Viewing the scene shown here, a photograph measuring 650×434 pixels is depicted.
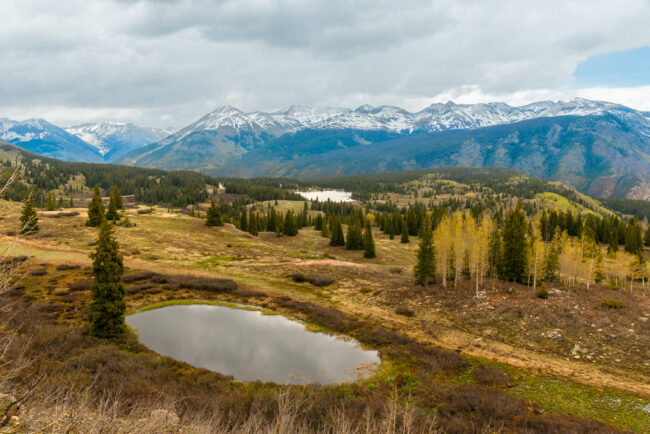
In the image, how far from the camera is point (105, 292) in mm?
27609

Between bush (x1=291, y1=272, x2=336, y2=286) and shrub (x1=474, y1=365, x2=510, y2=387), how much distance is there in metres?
28.9

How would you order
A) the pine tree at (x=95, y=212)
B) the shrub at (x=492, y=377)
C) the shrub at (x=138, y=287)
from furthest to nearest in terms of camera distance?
1. the pine tree at (x=95, y=212)
2. the shrub at (x=138, y=287)
3. the shrub at (x=492, y=377)

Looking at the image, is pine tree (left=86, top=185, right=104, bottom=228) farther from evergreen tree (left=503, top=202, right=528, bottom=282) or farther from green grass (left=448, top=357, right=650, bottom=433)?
evergreen tree (left=503, top=202, right=528, bottom=282)

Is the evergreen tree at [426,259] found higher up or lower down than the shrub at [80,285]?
higher up

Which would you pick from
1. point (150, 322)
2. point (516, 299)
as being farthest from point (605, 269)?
point (150, 322)

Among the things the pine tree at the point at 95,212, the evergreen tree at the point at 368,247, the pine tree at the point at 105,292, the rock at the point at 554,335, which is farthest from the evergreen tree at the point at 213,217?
the rock at the point at 554,335

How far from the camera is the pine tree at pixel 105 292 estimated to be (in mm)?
27391

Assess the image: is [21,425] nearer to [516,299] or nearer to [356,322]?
[356,322]

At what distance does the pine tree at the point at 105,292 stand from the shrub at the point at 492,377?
1144 inches

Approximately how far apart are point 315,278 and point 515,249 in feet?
96.4

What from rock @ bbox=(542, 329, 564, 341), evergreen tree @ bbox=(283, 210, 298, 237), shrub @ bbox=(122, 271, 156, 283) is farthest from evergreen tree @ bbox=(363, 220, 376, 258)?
rock @ bbox=(542, 329, 564, 341)

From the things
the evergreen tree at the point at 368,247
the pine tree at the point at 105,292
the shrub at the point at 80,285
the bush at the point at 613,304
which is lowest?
the evergreen tree at the point at 368,247

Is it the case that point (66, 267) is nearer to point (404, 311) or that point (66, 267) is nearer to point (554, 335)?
point (404, 311)

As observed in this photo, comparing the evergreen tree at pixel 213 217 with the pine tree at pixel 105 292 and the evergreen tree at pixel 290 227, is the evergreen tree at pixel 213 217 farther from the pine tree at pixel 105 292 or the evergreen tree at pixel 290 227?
the pine tree at pixel 105 292
